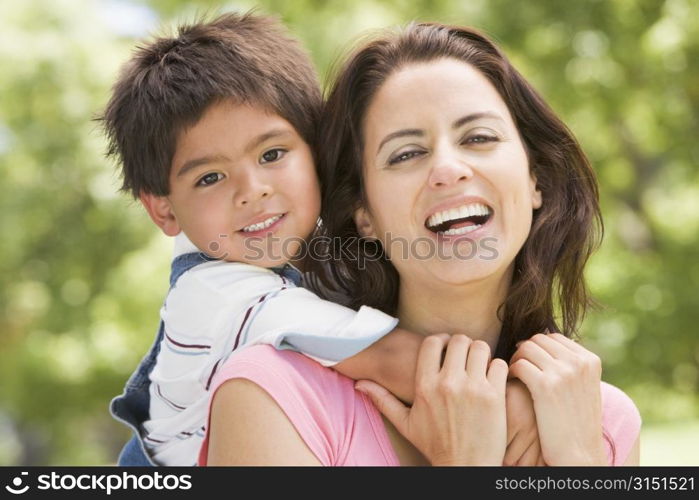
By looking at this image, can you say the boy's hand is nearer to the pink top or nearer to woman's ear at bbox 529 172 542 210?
the pink top

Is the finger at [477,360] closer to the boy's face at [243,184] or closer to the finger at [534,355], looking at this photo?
the finger at [534,355]

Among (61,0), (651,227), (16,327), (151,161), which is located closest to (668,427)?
(651,227)

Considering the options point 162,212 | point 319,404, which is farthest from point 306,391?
point 162,212

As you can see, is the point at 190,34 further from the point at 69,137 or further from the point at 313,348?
the point at 69,137

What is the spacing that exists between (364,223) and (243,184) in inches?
10.7

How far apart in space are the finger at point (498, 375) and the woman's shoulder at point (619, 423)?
0.94 ft

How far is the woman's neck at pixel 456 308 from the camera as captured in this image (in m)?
1.85

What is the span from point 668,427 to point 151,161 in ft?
19.4

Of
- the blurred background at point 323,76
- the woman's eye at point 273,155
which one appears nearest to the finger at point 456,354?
the woman's eye at point 273,155

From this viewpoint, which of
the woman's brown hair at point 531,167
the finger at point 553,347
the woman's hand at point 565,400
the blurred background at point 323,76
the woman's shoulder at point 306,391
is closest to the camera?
the woman's shoulder at point 306,391

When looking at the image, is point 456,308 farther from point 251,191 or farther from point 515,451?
point 251,191

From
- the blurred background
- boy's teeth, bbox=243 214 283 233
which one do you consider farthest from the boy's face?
the blurred background

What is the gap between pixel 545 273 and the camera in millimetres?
1919

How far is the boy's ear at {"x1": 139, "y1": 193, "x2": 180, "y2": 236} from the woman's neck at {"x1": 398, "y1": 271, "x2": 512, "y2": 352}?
54 centimetres
